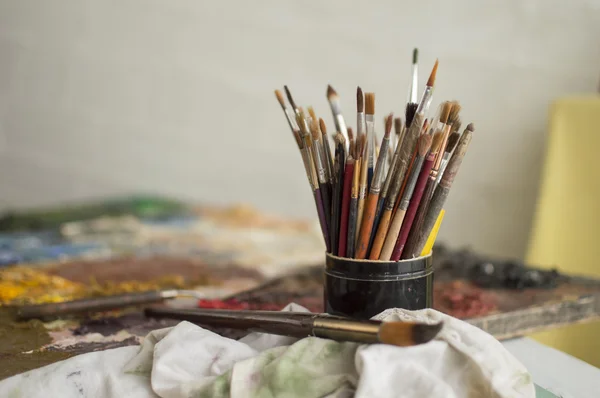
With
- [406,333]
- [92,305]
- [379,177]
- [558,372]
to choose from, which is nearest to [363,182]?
[379,177]

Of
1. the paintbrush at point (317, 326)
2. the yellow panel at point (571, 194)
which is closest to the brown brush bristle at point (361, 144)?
the paintbrush at point (317, 326)

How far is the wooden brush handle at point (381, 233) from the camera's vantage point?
783 mm

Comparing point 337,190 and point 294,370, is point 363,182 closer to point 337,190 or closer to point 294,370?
point 337,190

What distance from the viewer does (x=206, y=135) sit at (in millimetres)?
2645

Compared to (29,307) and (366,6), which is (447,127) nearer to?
(29,307)

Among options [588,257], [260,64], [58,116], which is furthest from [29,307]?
[58,116]

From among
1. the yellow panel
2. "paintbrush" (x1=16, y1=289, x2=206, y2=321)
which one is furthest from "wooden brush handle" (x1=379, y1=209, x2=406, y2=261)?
the yellow panel

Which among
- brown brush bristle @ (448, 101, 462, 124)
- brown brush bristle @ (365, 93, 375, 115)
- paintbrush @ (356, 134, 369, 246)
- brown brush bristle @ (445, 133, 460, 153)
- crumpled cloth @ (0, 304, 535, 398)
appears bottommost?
crumpled cloth @ (0, 304, 535, 398)

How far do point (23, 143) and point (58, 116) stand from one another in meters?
0.20

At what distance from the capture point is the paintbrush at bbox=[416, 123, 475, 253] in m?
0.77

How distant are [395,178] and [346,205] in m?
0.07

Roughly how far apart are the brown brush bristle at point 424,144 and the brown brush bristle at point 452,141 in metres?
0.05

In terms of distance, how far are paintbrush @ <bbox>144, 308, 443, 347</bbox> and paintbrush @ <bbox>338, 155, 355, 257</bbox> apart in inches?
5.2

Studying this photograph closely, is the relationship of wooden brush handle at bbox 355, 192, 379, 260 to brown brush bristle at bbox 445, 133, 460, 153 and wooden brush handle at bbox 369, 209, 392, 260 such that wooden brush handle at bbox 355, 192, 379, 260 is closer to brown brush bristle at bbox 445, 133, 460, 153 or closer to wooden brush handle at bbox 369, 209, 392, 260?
wooden brush handle at bbox 369, 209, 392, 260
